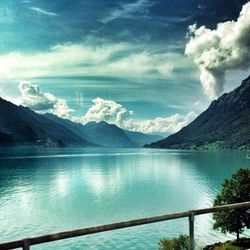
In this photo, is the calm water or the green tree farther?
the calm water

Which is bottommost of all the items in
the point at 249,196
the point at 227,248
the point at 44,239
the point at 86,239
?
the point at 86,239

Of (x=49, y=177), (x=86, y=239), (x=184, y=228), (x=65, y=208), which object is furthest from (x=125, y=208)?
(x=49, y=177)

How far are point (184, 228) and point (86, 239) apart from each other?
51.1ft

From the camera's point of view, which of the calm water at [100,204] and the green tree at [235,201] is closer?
the green tree at [235,201]

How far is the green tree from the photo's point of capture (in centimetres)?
4278

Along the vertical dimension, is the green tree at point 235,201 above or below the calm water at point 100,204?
above

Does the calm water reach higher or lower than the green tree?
lower

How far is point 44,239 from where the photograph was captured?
17.5 feet

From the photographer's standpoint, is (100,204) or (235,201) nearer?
(235,201)

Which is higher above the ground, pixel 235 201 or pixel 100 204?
pixel 235 201

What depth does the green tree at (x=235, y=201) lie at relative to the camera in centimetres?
4278

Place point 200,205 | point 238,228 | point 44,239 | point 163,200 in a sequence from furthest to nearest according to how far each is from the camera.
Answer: point 163,200 → point 200,205 → point 238,228 → point 44,239

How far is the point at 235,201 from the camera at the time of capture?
4488cm

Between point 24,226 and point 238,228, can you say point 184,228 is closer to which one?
point 238,228
